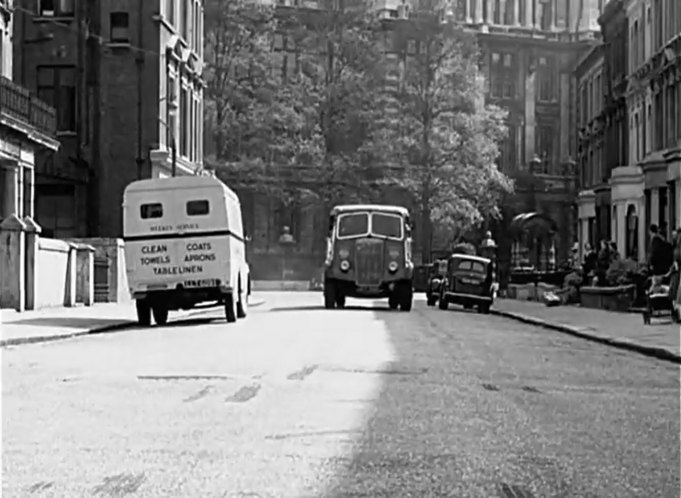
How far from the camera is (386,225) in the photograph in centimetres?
4038

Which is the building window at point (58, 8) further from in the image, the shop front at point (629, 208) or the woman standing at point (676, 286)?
the woman standing at point (676, 286)

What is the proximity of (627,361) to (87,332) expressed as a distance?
1084 cm

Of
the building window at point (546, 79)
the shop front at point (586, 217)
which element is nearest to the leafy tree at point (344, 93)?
the shop front at point (586, 217)

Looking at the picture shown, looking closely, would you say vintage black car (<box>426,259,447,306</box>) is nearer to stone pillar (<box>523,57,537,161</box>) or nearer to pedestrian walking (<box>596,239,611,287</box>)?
pedestrian walking (<box>596,239,611,287</box>)

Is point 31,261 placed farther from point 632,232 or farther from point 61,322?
point 632,232

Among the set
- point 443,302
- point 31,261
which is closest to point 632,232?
point 443,302

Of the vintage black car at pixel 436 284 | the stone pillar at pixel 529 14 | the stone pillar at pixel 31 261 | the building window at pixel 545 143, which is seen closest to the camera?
the stone pillar at pixel 31 261

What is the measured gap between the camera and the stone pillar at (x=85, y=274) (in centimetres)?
3906

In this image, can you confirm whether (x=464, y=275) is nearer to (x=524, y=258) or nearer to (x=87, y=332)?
(x=87, y=332)

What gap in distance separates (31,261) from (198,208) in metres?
5.36

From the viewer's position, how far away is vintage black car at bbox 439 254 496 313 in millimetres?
41562

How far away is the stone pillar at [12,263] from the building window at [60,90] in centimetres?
2076

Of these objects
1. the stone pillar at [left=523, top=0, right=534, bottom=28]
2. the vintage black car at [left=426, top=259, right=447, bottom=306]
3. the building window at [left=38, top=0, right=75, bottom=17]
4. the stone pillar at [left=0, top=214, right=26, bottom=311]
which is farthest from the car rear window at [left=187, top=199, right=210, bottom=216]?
the stone pillar at [left=523, top=0, right=534, bottom=28]

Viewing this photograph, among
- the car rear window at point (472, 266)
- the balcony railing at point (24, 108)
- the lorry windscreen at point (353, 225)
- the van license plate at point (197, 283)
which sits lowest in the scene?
the van license plate at point (197, 283)
